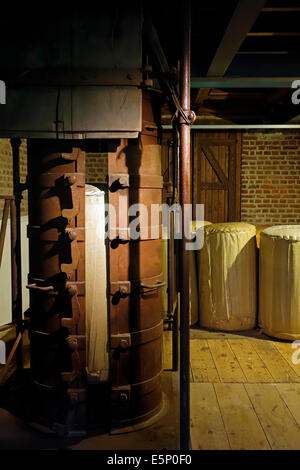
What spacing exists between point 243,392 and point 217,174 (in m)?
4.52

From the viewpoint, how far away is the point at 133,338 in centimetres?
271

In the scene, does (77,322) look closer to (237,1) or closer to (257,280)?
(237,1)

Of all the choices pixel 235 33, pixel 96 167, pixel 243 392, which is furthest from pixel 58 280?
pixel 96 167

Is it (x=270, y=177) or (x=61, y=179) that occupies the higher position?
(x=270, y=177)

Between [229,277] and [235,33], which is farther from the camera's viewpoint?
[229,277]

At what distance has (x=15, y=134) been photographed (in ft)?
8.26

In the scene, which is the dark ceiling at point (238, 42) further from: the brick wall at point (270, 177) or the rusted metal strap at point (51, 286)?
the brick wall at point (270, 177)

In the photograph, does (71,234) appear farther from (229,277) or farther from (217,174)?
(217,174)

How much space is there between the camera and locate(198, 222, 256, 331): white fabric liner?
4.55 meters

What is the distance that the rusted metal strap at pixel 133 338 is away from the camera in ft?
8.71

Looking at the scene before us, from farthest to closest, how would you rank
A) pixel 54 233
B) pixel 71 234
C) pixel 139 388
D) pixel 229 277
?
pixel 229 277
pixel 139 388
pixel 54 233
pixel 71 234

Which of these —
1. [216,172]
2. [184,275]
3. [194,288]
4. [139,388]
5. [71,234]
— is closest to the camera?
[184,275]

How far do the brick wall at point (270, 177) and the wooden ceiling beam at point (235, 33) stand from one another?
11.7 feet

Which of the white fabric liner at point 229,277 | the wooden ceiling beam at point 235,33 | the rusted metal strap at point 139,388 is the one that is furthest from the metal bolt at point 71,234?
the white fabric liner at point 229,277
